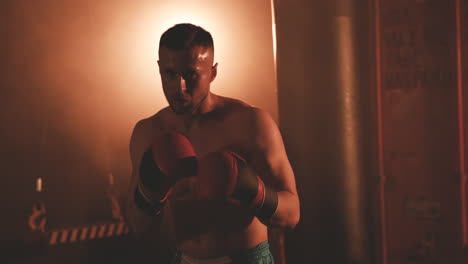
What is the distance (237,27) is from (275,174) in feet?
4.13

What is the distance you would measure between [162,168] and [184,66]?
1.18ft

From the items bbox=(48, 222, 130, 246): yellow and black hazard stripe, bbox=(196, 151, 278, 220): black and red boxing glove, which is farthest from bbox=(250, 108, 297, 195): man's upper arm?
bbox=(48, 222, 130, 246): yellow and black hazard stripe

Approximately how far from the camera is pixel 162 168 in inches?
60.4

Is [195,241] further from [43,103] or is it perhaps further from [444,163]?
[444,163]

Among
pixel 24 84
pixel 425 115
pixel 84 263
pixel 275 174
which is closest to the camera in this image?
pixel 275 174

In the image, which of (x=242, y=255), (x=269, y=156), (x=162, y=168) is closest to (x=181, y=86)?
(x=162, y=168)

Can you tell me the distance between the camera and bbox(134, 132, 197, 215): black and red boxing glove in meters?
1.52

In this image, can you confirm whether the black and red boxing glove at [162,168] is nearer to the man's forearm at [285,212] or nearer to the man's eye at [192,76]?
the man's eye at [192,76]

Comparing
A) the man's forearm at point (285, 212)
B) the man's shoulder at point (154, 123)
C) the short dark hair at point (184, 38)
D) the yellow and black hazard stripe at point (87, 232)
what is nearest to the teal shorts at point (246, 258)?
the man's forearm at point (285, 212)

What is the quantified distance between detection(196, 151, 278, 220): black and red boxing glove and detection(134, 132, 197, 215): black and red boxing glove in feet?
0.25

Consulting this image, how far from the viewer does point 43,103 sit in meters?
2.46

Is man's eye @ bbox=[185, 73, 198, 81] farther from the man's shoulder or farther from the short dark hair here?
the man's shoulder

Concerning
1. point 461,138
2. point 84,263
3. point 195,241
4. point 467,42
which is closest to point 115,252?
point 84,263

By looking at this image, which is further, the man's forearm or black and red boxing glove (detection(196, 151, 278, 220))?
the man's forearm
